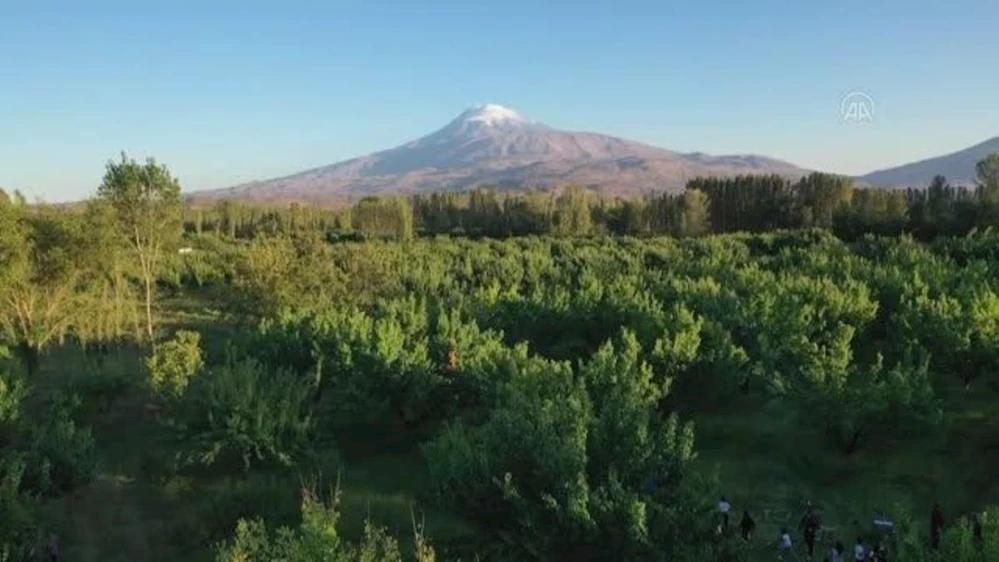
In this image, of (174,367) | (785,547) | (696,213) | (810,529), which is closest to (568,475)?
(785,547)

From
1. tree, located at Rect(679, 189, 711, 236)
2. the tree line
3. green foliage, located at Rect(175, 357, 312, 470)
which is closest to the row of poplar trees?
green foliage, located at Rect(175, 357, 312, 470)

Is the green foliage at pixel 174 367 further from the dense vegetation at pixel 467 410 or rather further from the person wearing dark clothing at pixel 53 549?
the person wearing dark clothing at pixel 53 549

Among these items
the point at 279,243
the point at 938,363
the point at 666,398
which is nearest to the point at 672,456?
the point at 666,398

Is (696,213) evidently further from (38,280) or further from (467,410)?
(467,410)

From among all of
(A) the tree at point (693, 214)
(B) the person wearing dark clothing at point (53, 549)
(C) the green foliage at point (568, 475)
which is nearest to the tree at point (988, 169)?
(A) the tree at point (693, 214)

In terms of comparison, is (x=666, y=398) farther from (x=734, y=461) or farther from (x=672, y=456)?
(x=672, y=456)

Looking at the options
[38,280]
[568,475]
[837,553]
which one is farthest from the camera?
[38,280]
